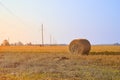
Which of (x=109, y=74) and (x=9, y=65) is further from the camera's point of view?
(x=9, y=65)

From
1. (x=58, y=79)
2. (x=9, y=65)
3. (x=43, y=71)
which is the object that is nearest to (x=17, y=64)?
(x=9, y=65)

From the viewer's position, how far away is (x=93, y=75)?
14.5 metres

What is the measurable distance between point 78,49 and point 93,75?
18.3 m

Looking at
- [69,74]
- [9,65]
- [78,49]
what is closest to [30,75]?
[69,74]

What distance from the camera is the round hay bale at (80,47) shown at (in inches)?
1275

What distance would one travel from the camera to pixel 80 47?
1283 inches

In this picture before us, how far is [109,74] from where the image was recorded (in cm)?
1467

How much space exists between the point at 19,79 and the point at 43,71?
6.43 ft

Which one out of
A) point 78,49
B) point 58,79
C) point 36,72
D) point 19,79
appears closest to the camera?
point 58,79

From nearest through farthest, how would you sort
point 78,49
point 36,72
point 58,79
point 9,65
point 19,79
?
point 58,79 < point 19,79 < point 36,72 < point 9,65 < point 78,49

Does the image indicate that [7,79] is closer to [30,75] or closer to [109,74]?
[30,75]

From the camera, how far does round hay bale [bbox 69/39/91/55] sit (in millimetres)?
32375

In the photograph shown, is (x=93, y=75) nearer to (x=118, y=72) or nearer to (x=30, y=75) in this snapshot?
(x=118, y=72)

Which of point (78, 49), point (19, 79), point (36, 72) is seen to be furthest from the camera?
point (78, 49)
